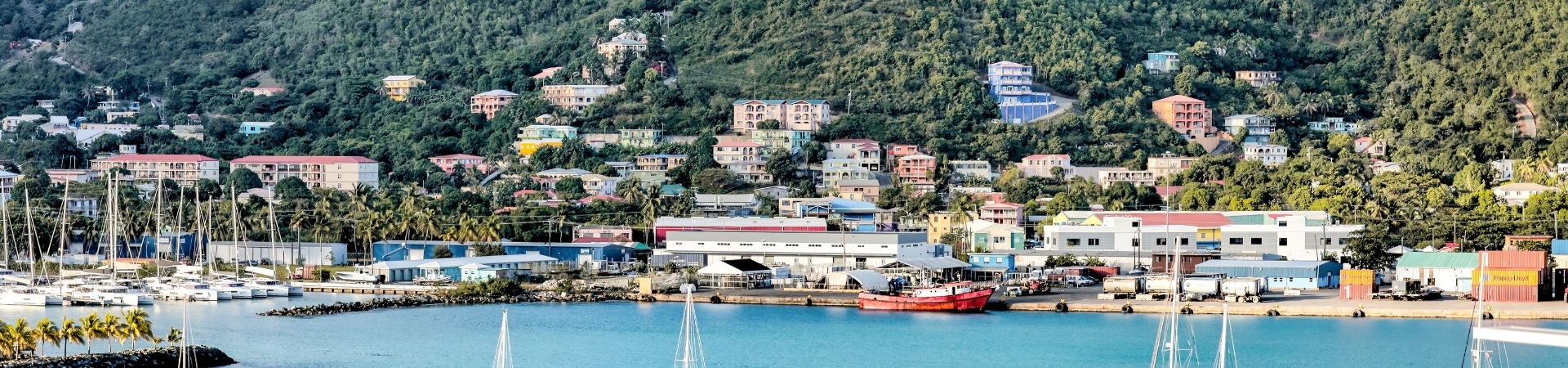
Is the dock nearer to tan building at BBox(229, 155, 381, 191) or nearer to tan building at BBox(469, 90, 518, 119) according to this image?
tan building at BBox(229, 155, 381, 191)

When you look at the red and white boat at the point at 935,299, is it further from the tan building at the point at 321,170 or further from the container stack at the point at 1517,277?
the tan building at the point at 321,170

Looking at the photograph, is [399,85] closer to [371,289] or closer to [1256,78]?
[1256,78]

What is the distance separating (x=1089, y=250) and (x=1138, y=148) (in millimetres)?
28736

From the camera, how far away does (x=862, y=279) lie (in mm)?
56531

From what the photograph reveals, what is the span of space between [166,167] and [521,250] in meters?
33.4

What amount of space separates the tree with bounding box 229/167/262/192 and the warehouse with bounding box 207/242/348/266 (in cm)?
2227

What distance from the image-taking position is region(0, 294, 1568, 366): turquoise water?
1580 inches

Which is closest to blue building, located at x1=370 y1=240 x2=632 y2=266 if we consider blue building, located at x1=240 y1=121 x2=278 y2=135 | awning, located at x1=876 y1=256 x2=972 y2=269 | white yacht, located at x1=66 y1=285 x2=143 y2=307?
awning, located at x1=876 y1=256 x2=972 y2=269

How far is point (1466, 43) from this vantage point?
344ft

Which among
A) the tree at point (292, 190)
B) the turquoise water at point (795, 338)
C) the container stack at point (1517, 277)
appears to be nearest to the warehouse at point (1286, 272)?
the container stack at point (1517, 277)

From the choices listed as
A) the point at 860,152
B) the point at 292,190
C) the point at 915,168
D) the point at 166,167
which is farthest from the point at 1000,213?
the point at 166,167

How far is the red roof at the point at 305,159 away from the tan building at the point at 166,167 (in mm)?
1656

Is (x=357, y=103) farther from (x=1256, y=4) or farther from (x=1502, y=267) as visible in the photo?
(x=1502, y=267)

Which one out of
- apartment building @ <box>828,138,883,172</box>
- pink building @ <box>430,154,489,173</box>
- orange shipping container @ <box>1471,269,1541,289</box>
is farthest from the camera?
pink building @ <box>430,154,489,173</box>
